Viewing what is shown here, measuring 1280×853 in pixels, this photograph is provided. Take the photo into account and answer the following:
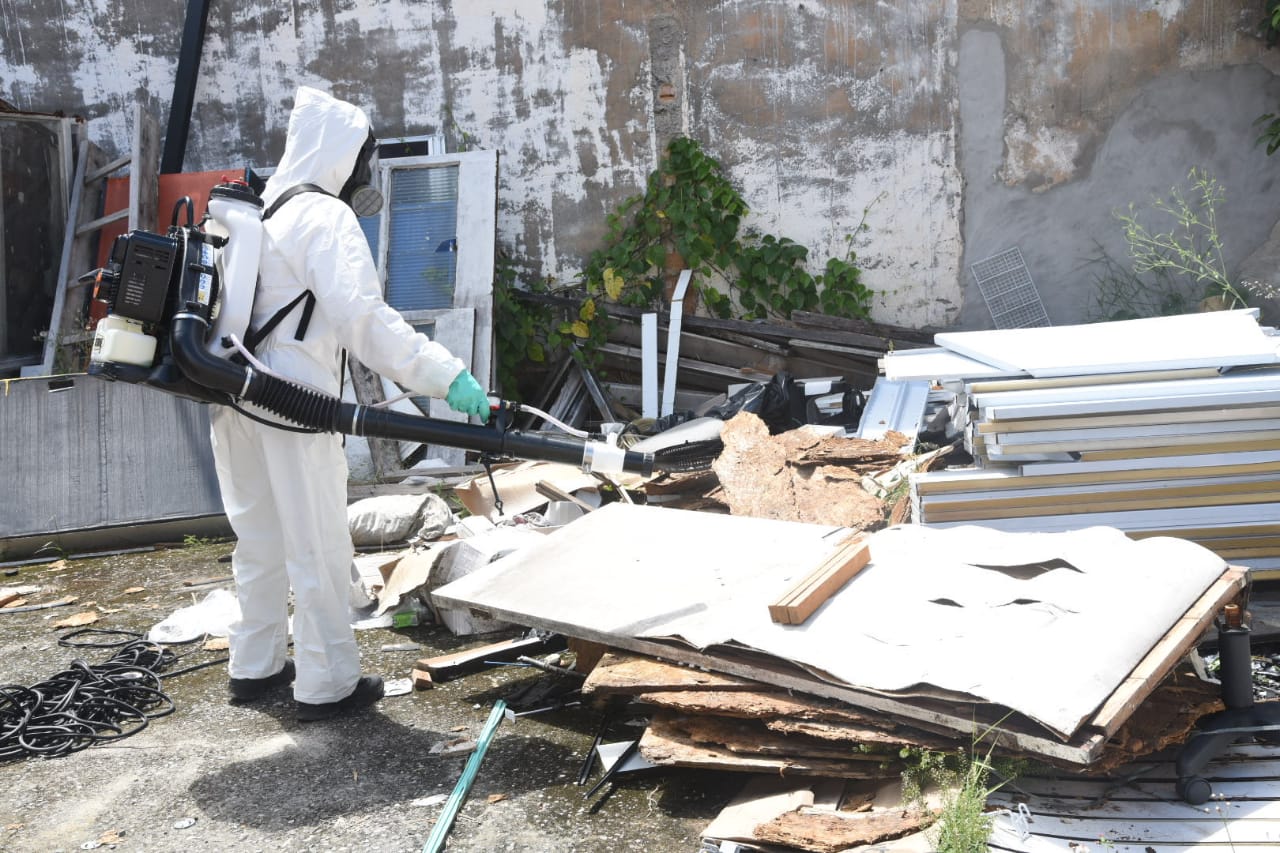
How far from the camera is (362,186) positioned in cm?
360

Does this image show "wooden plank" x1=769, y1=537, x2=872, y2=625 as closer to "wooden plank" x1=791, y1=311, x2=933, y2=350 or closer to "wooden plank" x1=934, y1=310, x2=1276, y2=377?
"wooden plank" x1=934, y1=310, x2=1276, y2=377

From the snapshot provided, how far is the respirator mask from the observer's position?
355 cm

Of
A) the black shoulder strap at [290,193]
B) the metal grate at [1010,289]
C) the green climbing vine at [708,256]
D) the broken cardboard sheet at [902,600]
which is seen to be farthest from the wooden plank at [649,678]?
the metal grate at [1010,289]

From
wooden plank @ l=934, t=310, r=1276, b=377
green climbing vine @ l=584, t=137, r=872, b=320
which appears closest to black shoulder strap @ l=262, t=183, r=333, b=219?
wooden plank @ l=934, t=310, r=1276, b=377

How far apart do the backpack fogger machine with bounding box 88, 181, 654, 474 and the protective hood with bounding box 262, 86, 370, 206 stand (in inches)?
7.7

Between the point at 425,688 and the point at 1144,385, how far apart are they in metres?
2.75

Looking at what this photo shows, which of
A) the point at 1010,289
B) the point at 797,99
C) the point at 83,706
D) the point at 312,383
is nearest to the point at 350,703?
the point at 83,706

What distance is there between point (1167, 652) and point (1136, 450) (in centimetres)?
141

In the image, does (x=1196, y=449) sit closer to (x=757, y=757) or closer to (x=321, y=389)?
(x=757, y=757)

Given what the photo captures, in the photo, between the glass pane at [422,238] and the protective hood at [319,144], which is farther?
the glass pane at [422,238]

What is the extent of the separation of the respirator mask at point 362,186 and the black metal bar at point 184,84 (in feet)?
15.9

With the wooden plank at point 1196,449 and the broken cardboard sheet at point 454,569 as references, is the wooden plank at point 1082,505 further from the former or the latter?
the broken cardboard sheet at point 454,569

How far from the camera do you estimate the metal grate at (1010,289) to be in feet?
24.0

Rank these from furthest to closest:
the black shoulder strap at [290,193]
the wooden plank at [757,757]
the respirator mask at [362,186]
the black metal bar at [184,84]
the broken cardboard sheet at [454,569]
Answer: the black metal bar at [184,84]
the broken cardboard sheet at [454,569]
the respirator mask at [362,186]
the black shoulder strap at [290,193]
the wooden plank at [757,757]
